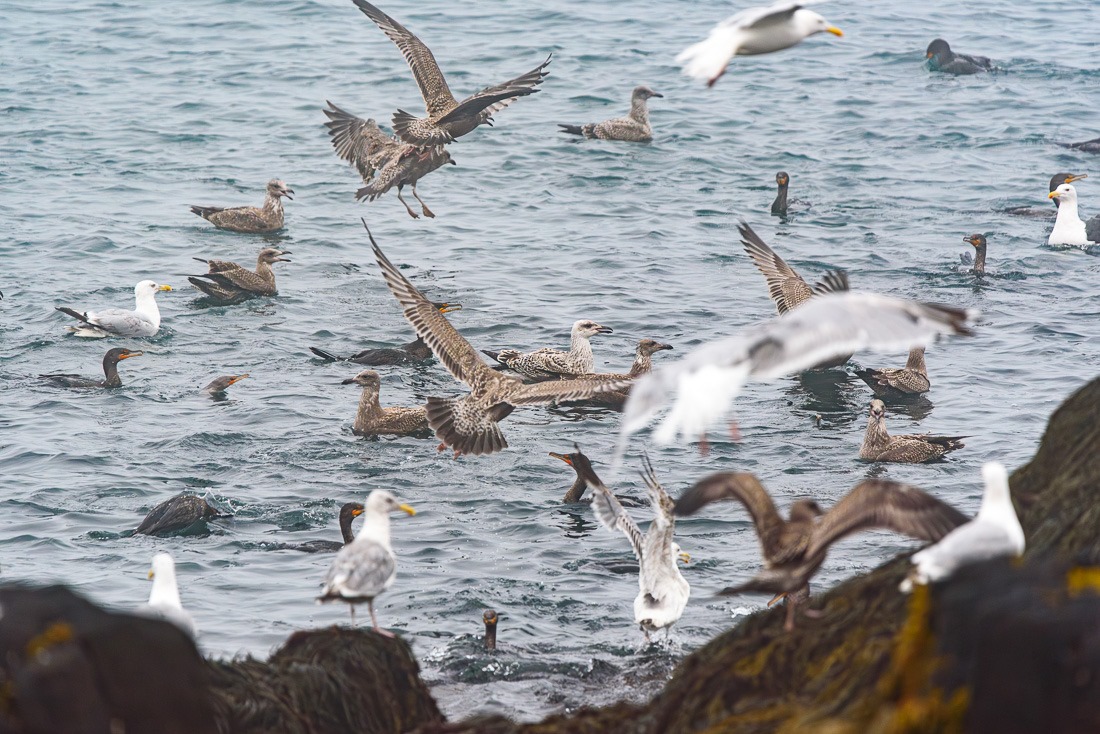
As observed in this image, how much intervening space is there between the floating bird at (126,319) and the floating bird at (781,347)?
1244 cm

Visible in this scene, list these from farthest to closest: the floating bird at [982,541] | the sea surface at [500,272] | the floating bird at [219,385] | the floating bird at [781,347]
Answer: the floating bird at [219,385] < the sea surface at [500,272] < the floating bird at [982,541] < the floating bird at [781,347]

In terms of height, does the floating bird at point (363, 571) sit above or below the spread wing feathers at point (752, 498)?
below

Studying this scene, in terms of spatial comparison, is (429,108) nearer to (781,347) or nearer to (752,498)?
(752,498)

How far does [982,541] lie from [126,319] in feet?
43.9

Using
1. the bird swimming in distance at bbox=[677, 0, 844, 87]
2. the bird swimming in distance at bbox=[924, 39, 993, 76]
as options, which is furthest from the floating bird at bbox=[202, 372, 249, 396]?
the bird swimming in distance at bbox=[924, 39, 993, 76]

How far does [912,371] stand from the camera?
50.8 feet

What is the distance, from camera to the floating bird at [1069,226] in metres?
20.1

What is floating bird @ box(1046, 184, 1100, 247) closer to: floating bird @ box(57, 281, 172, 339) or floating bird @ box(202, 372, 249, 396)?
floating bird @ box(202, 372, 249, 396)

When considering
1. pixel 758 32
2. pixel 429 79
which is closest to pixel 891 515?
pixel 758 32

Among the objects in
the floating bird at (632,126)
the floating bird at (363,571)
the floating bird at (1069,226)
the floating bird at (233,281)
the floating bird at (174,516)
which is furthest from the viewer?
the floating bird at (632,126)

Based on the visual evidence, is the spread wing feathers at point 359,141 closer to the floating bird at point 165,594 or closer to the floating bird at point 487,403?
the floating bird at point 487,403

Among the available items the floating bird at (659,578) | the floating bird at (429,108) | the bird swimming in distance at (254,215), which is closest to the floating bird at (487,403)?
the floating bird at (659,578)

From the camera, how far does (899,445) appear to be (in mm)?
13406

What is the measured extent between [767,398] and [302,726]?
9.97 metres
